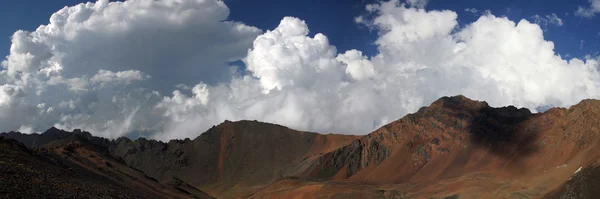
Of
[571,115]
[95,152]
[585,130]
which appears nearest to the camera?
[95,152]

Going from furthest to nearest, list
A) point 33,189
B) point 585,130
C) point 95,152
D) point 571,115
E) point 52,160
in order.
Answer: point 571,115, point 585,130, point 95,152, point 52,160, point 33,189

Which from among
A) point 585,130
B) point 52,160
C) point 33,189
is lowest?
point 33,189

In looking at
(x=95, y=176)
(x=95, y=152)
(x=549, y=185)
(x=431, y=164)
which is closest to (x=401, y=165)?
(x=431, y=164)

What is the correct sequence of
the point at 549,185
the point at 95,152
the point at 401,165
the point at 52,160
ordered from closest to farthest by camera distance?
1. the point at 52,160
2. the point at 549,185
3. the point at 95,152
4. the point at 401,165

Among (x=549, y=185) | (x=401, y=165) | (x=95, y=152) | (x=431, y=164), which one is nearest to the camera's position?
(x=549, y=185)

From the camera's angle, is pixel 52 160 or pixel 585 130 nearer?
pixel 52 160

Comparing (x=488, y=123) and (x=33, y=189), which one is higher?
(x=488, y=123)

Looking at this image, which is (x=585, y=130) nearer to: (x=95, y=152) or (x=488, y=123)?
(x=488, y=123)

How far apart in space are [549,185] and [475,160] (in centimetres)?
6809

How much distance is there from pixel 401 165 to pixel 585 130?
6901 centimetres

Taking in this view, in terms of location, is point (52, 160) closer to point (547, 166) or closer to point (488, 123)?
point (547, 166)

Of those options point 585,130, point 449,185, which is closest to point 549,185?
point 449,185

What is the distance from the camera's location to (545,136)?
6403 inches

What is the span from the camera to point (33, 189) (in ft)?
148
